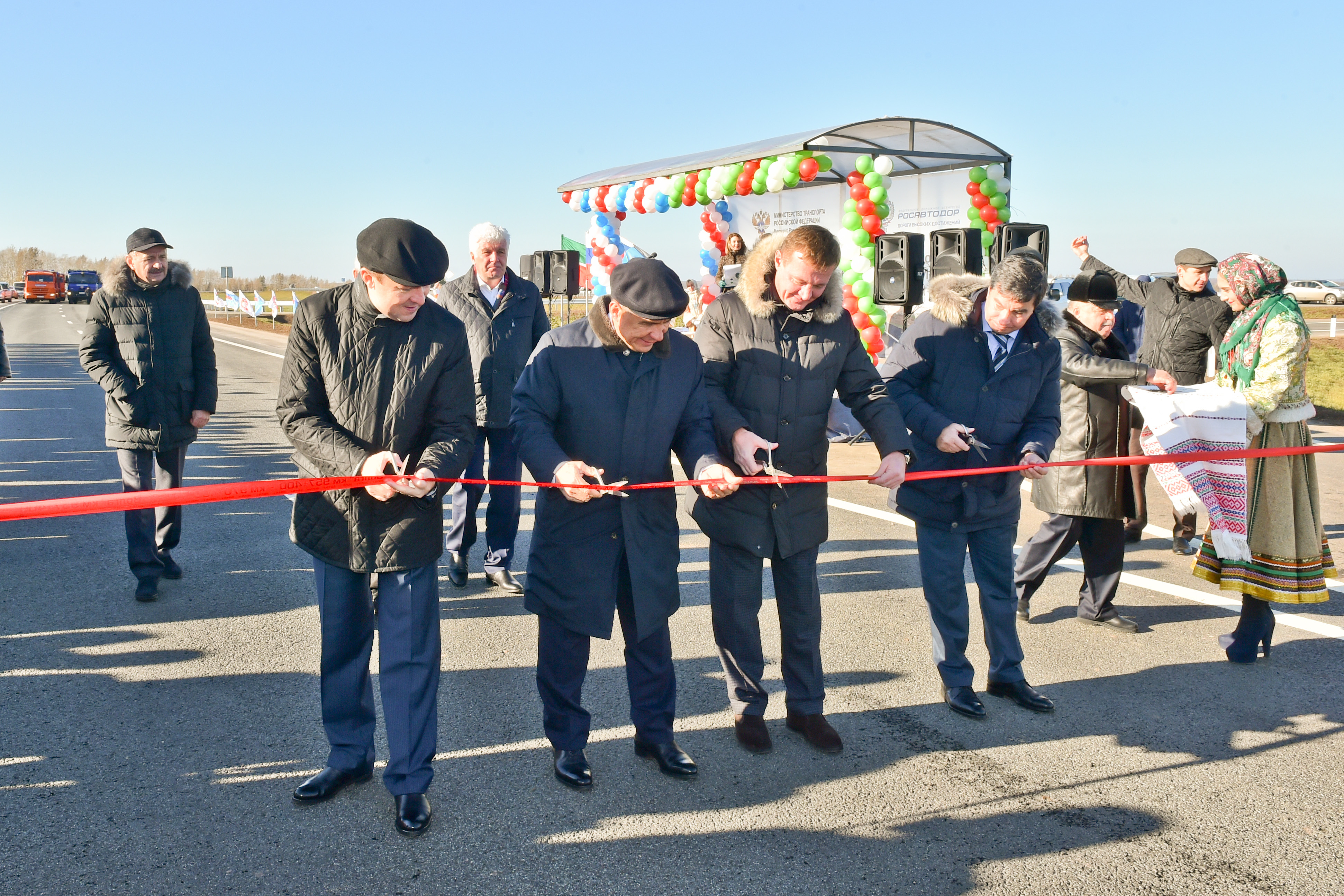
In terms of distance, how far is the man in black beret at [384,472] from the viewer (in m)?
3.28

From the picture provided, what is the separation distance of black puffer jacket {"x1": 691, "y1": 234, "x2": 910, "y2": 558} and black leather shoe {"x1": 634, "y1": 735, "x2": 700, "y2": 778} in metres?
0.79

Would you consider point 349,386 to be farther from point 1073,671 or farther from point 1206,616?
point 1206,616

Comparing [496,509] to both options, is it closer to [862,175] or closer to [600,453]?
[600,453]

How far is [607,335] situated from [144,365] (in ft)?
11.4

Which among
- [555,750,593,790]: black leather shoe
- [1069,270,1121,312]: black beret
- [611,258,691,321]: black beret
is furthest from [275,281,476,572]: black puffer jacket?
[1069,270,1121,312]: black beret

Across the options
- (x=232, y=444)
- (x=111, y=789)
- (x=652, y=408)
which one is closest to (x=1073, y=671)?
(x=652, y=408)

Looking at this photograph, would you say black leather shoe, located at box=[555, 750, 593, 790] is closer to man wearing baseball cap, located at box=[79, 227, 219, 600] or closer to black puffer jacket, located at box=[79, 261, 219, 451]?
man wearing baseball cap, located at box=[79, 227, 219, 600]

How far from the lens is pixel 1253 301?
4.94 m

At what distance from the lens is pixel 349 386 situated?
332 cm

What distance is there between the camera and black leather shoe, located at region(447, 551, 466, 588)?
19.9 feet

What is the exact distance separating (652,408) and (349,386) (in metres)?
1.00

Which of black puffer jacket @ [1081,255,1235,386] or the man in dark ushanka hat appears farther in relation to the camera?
black puffer jacket @ [1081,255,1235,386]

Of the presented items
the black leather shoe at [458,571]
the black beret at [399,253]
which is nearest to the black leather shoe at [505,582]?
the black leather shoe at [458,571]

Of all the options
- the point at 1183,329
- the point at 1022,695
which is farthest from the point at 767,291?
the point at 1183,329
